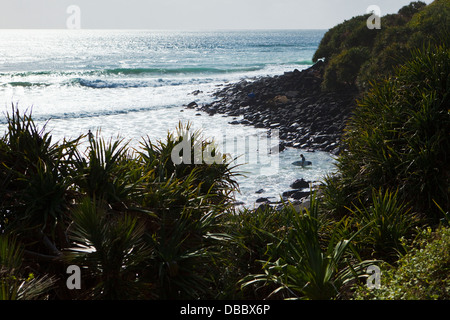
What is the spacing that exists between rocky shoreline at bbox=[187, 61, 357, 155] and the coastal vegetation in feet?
33.6

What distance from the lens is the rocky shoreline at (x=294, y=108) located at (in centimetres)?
2153

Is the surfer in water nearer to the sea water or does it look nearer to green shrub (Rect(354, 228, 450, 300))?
the sea water

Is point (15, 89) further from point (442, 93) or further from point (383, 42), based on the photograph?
point (442, 93)

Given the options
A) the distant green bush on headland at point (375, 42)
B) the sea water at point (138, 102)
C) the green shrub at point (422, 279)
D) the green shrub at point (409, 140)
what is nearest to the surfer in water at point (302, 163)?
the sea water at point (138, 102)

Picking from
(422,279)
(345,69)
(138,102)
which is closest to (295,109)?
(345,69)

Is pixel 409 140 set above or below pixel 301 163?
above

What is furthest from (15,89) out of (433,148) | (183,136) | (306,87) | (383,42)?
(433,148)

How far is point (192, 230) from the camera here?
5.93 metres

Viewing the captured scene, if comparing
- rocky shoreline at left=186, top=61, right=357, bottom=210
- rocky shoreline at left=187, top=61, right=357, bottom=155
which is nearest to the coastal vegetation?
rocky shoreline at left=186, top=61, right=357, bottom=210

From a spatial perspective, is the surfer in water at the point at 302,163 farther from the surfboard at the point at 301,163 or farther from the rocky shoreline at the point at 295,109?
the rocky shoreline at the point at 295,109

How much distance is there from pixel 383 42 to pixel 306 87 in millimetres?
5720

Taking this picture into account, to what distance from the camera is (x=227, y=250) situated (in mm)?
6891

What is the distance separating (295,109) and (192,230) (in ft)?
69.7

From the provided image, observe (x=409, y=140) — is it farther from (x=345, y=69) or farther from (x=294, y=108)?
(x=345, y=69)
